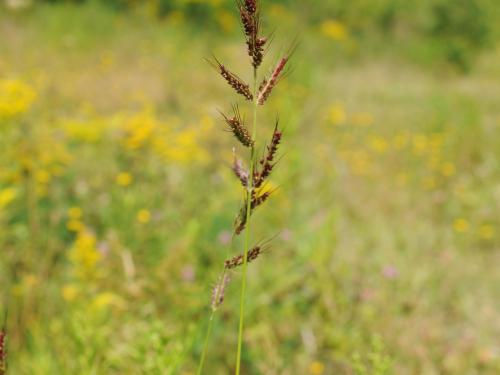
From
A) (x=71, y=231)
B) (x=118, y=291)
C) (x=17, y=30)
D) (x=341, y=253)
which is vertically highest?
(x=341, y=253)

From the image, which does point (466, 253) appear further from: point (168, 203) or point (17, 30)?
point (17, 30)

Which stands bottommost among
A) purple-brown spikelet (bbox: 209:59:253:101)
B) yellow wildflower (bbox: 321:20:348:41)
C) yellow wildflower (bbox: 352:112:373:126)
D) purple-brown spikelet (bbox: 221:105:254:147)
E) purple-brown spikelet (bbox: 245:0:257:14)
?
yellow wildflower (bbox: 321:20:348:41)

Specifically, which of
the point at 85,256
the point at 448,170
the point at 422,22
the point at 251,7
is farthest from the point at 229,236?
the point at 422,22

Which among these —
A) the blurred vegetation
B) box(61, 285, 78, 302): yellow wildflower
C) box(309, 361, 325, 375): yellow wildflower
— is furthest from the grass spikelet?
the blurred vegetation

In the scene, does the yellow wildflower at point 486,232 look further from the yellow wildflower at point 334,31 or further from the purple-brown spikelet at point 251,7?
the yellow wildflower at point 334,31

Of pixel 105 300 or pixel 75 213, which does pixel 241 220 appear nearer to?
pixel 105 300

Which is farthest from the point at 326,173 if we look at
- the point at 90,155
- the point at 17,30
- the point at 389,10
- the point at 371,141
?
the point at 389,10

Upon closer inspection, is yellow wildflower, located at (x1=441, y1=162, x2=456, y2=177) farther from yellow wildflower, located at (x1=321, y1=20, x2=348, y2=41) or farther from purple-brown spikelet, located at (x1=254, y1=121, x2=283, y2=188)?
yellow wildflower, located at (x1=321, y1=20, x2=348, y2=41)
